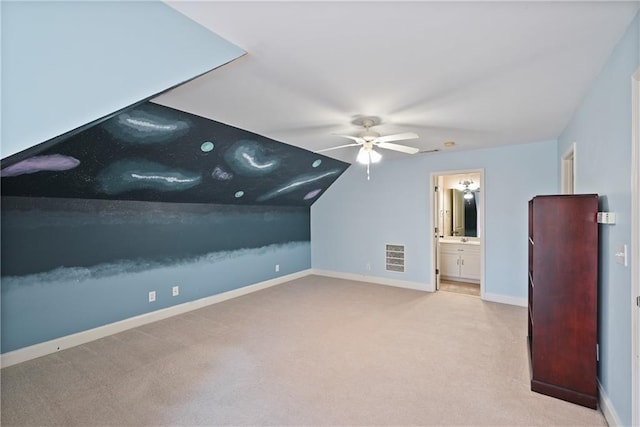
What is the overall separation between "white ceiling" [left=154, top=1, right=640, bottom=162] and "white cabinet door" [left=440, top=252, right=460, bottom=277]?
10.5 ft

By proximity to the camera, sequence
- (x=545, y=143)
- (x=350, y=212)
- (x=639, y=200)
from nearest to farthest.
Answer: (x=639, y=200)
(x=545, y=143)
(x=350, y=212)

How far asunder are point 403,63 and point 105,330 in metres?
4.03

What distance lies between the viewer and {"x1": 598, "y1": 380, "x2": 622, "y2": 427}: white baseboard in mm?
1892

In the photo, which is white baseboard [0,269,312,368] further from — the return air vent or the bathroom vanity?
the bathroom vanity

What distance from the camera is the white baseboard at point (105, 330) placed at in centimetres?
288

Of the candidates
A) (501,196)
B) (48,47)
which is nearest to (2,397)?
(48,47)

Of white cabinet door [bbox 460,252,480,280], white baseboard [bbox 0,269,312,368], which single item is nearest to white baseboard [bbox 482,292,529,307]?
white cabinet door [bbox 460,252,480,280]

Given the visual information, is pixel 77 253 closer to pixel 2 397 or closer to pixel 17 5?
pixel 2 397

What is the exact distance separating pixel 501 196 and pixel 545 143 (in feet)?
2.94

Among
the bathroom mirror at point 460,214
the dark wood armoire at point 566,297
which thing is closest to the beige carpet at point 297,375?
the dark wood armoire at point 566,297

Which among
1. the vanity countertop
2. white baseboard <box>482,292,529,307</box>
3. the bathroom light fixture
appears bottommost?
white baseboard <box>482,292,529,307</box>

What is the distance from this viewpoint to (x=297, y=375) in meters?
2.61

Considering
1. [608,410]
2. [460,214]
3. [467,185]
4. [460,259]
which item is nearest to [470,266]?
[460,259]

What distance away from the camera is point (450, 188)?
664 cm
